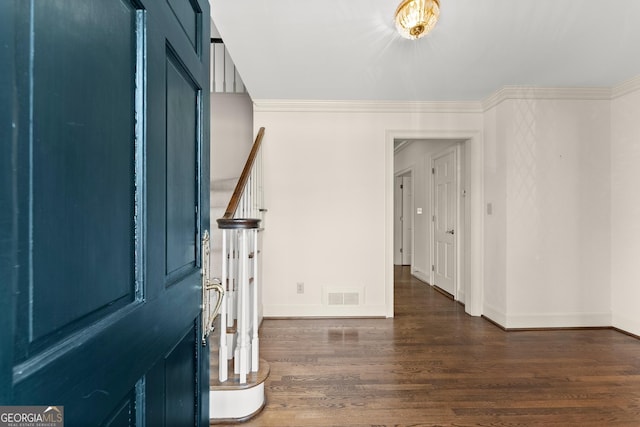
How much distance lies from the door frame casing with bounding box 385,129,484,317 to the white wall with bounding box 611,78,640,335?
3.89ft

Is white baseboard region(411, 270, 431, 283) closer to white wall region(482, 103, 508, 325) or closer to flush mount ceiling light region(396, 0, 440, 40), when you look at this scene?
white wall region(482, 103, 508, 325)

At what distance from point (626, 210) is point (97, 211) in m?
4.20

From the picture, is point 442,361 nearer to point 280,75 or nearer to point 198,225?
point 198,225

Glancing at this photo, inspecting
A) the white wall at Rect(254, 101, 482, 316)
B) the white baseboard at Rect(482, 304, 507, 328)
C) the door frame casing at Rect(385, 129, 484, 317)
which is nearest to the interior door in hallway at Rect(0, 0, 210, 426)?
the white wall at Rect(254, 101, 482, 316)

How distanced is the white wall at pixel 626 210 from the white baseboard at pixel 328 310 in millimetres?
2274

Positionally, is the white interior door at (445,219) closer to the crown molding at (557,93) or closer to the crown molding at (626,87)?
the crown molding at (557,93)

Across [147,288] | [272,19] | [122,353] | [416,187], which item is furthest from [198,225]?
[416,187]

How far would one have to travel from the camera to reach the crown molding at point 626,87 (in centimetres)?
300

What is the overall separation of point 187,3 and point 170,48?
219mm

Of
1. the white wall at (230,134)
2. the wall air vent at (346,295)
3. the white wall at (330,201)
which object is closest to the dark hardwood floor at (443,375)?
the wall air vent at (346,295)

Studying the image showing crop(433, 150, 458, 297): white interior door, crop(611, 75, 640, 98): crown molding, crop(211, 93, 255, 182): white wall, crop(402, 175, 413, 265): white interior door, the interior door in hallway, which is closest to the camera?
the interior door in hallway

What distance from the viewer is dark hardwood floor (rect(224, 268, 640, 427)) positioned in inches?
72.9

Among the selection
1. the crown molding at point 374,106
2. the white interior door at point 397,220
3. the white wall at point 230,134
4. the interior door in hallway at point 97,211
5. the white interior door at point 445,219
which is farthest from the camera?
the white interior door at point 397,220

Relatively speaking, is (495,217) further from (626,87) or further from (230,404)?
(230,404)
